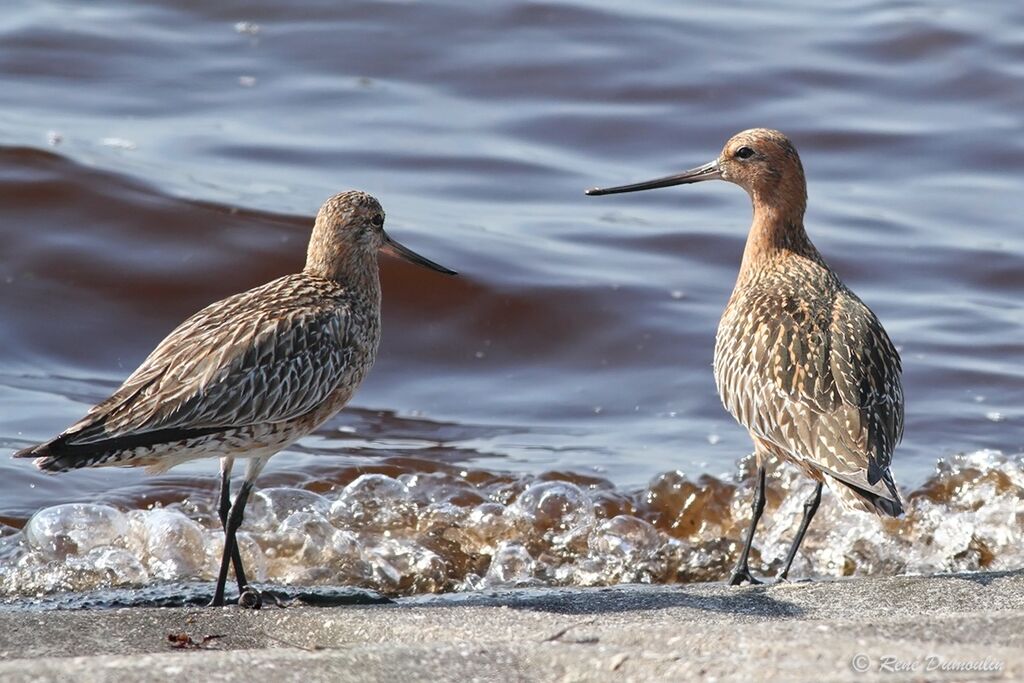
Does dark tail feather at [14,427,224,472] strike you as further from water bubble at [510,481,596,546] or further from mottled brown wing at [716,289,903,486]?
mottled brown wing at [716,289,903,486]

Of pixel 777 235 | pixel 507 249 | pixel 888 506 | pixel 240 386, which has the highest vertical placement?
pixel 777 235

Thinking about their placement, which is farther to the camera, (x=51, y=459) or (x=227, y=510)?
(x=227, y=510)

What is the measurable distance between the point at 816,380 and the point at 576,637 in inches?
74.2

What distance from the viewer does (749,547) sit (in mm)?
6582

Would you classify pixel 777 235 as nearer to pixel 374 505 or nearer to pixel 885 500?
pixel 885 500

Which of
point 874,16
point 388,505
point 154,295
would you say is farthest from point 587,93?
point 388,505

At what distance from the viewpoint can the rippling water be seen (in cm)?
712

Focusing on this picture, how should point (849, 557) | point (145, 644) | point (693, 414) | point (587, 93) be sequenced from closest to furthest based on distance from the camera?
point (145, 644) < point (849, 557) < point (693, 414) < point (587, 93)

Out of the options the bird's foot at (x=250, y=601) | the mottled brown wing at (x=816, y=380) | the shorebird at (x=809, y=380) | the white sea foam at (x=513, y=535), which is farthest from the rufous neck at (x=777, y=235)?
the bird's foot at (x=250, y=601)

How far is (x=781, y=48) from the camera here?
49.0 ft

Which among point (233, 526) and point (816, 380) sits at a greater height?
point (816, 380)

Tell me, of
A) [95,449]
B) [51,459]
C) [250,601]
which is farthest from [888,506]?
[51,459]

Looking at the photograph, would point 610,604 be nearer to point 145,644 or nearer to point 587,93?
point 145,644

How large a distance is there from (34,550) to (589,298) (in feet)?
15.8
